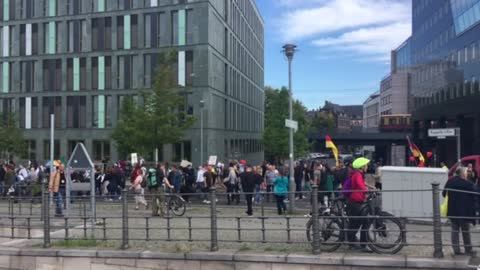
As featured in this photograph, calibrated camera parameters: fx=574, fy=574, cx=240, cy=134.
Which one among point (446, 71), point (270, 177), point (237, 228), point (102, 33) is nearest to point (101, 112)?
point (102, 33)

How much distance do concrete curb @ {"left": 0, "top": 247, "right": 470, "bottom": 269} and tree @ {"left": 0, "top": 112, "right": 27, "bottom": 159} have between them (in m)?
39.2

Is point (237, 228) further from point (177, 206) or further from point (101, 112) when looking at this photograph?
point (101, 112)

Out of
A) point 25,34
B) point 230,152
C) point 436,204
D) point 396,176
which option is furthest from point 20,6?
point 436,204

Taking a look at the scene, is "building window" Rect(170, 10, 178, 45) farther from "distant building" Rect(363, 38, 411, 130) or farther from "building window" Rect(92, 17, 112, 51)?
"distant building" Rect(363, 38, 411, 130)

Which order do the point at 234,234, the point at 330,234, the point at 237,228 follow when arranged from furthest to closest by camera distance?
the point at 234,234
the point at 237,228
the point at 330,234

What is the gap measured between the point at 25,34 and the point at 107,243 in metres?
50.6

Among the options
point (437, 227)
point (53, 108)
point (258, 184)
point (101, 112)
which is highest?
point (53, 108)

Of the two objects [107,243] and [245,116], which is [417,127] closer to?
[245,116]

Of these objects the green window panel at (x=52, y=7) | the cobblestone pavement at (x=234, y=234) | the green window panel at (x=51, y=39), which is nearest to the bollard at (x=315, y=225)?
→ the cobblestone pavement at (x=234, y=234)

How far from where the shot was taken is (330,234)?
10.3m

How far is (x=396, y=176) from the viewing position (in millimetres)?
16094

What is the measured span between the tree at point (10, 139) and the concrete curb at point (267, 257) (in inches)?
1545

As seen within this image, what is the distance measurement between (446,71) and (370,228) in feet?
143

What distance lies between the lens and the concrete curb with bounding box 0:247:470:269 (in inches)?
354
